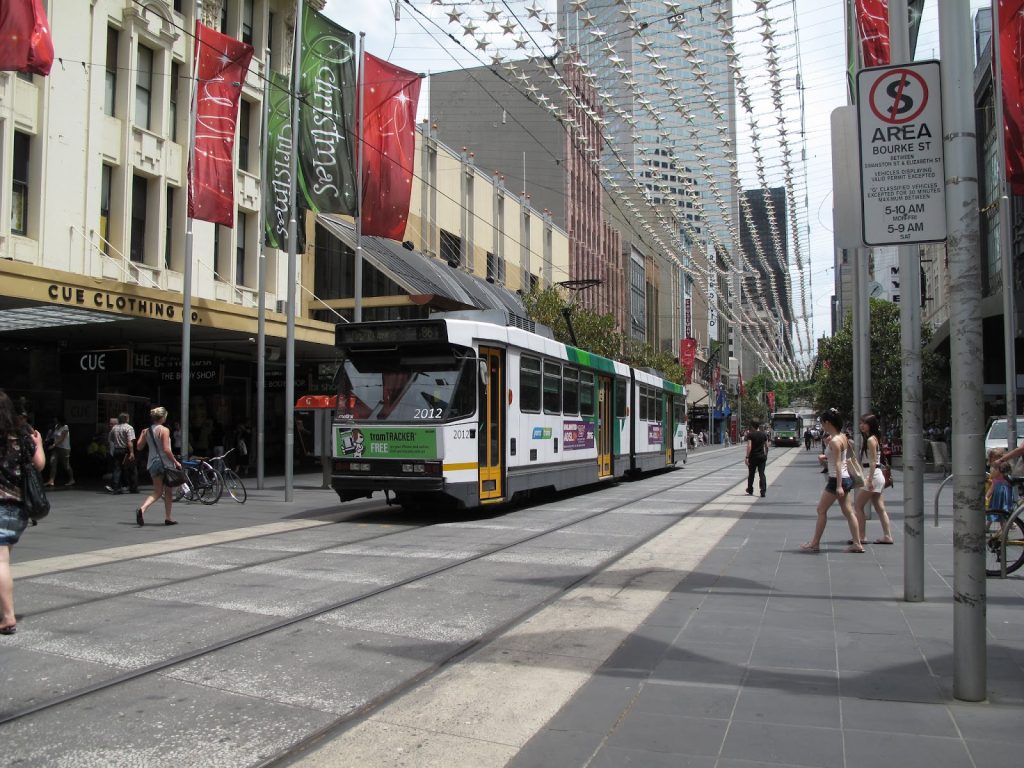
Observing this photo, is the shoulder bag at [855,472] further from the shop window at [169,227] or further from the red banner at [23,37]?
the shop window at [169,227]

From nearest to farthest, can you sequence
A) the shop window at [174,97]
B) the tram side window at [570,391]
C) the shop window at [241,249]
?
the tram side window at [570,391] → the shop window at [174,97] → the shop window at [241,249]

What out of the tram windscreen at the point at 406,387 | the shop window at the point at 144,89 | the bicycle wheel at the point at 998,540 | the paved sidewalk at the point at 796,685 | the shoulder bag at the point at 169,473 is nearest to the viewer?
the paved sidewalk at the point at 796,685

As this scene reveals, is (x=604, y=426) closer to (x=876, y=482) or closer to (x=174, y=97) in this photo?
(x=876, y=482)

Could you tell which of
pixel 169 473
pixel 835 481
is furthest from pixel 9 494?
pixel 835 481

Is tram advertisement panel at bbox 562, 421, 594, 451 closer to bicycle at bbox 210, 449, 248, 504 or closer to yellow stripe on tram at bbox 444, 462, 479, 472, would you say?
yellow stripe on tram at bbox 444, 462, 479, 472

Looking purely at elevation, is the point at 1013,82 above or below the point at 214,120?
below

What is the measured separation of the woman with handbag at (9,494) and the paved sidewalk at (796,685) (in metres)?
4.29

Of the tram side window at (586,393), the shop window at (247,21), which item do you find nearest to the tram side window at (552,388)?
the tram side window at (586,393)

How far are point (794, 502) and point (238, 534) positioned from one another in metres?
11.5

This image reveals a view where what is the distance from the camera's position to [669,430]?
3075 cm

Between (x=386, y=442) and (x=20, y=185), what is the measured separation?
1249cm

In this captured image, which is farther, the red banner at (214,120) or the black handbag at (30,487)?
the red banner at (214,120)

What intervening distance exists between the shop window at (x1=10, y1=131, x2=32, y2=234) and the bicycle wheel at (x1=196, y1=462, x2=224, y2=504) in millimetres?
7779

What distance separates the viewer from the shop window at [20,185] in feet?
67.4
